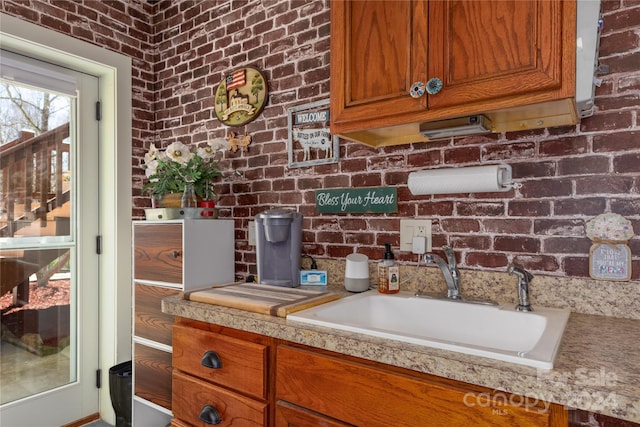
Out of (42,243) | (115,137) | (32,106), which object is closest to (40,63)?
(32,106)

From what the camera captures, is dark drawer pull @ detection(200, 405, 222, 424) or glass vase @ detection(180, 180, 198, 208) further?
glass vase @ detection(180, 180, 198, 208)

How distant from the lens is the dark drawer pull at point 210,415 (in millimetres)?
1349

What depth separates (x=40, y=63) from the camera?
2.34 meters

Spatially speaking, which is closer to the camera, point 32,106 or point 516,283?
point 516,283

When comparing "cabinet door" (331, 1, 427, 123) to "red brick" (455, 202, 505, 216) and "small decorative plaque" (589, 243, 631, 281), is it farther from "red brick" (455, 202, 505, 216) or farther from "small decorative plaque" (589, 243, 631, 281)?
"small decorative plaque" (589, 243, 631, 281)

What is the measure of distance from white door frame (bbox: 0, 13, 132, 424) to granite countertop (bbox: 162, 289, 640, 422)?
1.58 meters

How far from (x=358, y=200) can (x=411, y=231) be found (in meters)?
0.28

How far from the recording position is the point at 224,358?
4.43 feet

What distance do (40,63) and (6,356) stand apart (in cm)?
168

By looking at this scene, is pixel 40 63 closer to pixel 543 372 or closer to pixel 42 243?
pixel 42 243

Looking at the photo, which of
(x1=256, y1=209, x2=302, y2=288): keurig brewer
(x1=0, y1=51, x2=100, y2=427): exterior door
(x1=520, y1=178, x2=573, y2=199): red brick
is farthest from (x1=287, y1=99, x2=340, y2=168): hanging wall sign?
(x1=0, y1=51, x2=100, y2=427): exterior door

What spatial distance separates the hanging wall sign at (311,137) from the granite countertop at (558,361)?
3.07ft

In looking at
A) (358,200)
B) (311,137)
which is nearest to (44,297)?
(311,137)

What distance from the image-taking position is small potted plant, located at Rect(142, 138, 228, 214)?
208 cm
